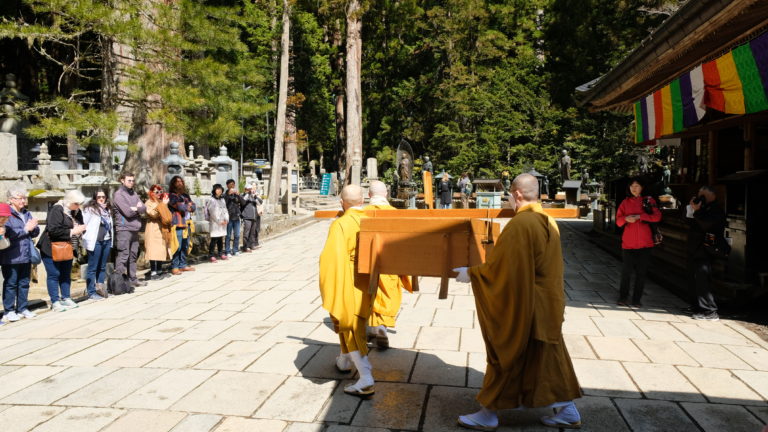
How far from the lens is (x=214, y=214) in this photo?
9648 mm

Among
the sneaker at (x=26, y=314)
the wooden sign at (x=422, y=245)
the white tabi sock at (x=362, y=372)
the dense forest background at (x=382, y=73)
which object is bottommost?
the sneaker at (x=26, y=314)

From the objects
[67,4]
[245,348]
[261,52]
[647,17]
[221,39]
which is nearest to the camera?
[245,348]

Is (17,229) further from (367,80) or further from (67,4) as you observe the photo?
(367,80)

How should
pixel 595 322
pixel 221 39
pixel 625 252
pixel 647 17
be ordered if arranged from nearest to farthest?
1. pixel 595 322
2. pixel 625 252
3. pixel 221 39
4. pixel 647 17

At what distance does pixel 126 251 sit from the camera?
285 inches

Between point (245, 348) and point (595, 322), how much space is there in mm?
3605

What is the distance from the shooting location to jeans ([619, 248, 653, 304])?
599 cm

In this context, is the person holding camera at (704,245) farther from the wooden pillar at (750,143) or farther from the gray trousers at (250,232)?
the gray trousers at (250,232)

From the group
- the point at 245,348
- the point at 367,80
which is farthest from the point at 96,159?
the point at 245,348

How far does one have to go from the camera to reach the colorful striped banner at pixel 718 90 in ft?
17.6

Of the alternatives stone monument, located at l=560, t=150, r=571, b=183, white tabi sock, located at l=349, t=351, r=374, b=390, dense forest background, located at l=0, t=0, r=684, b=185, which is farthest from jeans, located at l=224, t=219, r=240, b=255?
stone monument, located at l=560, t=150, r=571, b=183

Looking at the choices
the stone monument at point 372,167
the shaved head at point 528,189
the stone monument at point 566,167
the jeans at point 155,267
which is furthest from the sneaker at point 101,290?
the stone monument at point 566,167

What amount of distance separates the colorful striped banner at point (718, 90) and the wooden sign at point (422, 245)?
4.22 m

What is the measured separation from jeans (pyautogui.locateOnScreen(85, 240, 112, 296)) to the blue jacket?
1.07 meters
